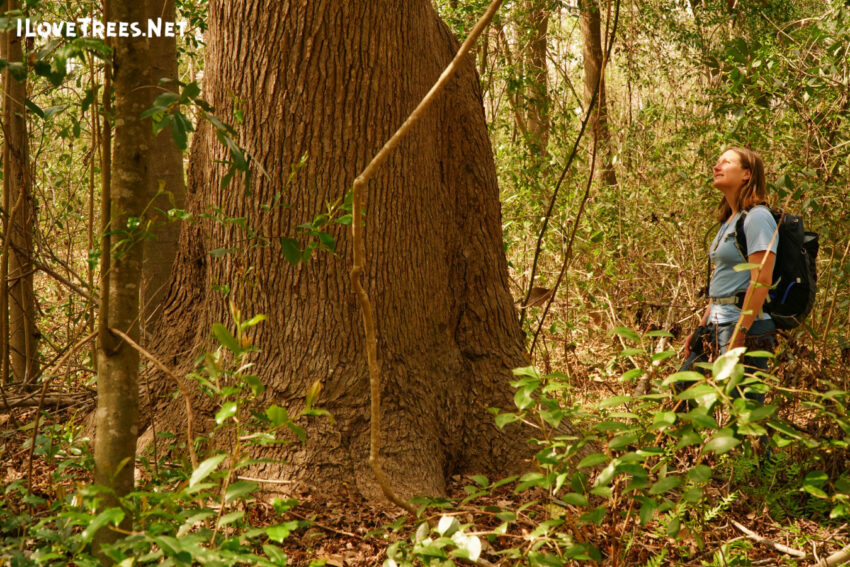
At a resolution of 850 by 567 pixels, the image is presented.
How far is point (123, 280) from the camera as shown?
2051mm

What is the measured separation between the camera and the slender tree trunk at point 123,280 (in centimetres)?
196

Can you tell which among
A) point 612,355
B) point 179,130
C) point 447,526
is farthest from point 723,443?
point 612,355

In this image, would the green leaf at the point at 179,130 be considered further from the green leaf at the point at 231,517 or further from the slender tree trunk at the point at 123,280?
the green leaf at the point at 231,517

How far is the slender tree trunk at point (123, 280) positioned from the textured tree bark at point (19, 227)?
170 cm

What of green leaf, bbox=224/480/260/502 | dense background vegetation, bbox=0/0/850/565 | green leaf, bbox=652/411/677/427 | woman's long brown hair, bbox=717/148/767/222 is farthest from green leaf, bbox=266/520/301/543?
woman's long brown hair, bbox=717/148/767/222

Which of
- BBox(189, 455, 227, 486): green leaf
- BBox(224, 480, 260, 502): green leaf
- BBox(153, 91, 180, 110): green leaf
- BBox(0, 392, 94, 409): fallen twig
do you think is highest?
BBox(153, 91, 180, 110): green leaf

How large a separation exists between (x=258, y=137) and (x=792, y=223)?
2738 mm

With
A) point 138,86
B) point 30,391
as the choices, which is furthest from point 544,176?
point 138,86

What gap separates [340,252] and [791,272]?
2.34 meters

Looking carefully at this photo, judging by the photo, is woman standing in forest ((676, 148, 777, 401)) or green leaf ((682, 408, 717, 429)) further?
woman standing in forest ((676, 148, 777, 401))

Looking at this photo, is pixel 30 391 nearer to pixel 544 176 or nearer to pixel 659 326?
pixel 659 326

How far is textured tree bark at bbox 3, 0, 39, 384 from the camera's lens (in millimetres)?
3832

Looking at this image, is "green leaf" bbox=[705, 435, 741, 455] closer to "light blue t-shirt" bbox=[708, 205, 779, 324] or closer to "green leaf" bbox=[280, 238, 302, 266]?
"green leaf" bbox=[280, 238, 302, 266]

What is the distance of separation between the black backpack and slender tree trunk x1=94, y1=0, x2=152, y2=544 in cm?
302
